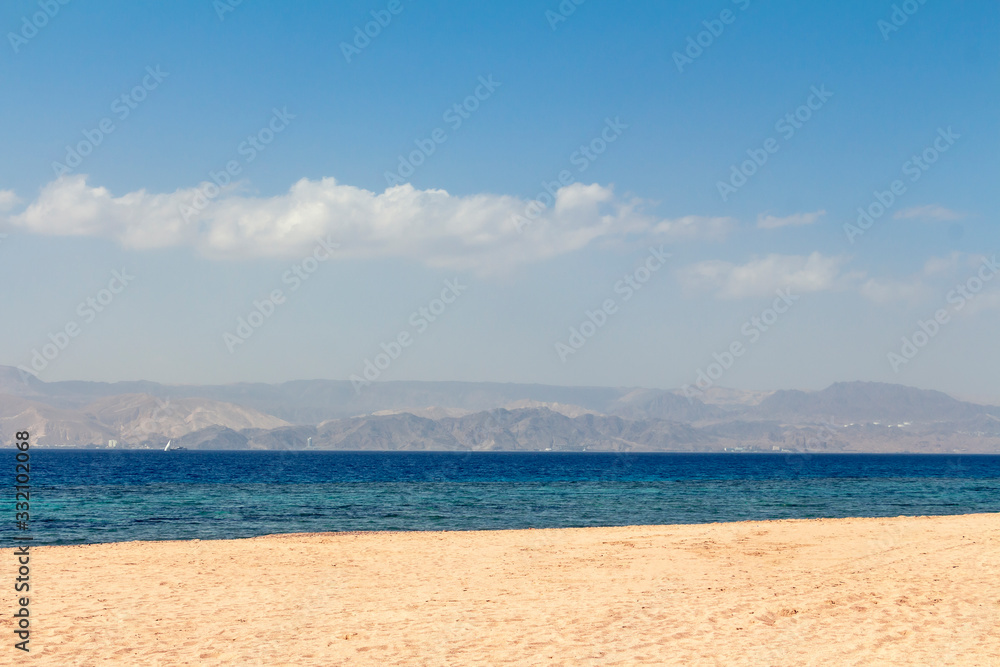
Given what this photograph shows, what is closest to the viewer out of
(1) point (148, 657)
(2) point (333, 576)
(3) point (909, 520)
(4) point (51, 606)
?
(1) point (148, 657)

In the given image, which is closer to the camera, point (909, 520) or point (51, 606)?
point (51, 606)

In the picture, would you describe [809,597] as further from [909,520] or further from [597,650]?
[909,520]

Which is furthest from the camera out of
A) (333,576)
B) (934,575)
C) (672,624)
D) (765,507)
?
(765,507)

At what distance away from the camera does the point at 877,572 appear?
20.0 meters

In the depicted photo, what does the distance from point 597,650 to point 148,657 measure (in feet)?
23.2

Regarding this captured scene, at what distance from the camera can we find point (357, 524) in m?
39.3

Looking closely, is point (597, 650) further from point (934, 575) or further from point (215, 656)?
point (934, 575)

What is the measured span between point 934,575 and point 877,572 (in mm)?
1323

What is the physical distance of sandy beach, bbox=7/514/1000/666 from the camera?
12945mm

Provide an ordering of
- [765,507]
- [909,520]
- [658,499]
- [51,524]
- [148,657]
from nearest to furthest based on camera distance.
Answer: [148,657] < [909,520] < [51,524] < [765,507] < [658,499]

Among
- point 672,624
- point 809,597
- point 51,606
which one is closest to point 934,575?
point 809,597

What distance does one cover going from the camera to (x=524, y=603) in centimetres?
1700

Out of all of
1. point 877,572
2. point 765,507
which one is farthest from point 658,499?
point 877,572

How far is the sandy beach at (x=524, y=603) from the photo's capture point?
12.9m
